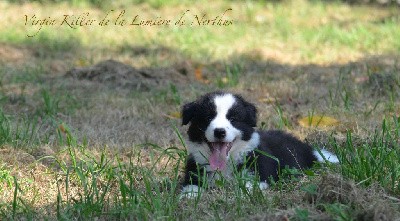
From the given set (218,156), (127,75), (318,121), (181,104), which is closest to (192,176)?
(218,156)

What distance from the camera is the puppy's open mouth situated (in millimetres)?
5629

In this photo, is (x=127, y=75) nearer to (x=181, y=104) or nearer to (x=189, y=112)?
(x=181, y=104)

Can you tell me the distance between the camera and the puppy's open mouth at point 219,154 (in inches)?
222

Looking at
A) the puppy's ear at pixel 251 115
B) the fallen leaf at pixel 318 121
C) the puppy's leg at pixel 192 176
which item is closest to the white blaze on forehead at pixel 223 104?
the puppy's ear at pixel 251 115

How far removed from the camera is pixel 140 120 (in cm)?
780

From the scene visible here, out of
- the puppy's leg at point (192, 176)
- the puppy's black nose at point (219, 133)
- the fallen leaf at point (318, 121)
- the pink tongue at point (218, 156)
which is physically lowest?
the puppy's leg at point (192, 176)

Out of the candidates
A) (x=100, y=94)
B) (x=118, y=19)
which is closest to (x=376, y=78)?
(x=100, y=94)

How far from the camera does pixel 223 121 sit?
5.60m

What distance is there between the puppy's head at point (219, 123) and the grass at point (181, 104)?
27 cm

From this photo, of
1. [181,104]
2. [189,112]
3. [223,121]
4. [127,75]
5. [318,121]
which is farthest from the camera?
[127,75]

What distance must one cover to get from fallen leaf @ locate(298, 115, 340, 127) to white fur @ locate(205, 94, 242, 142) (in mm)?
1610

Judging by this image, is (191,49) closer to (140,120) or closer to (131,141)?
(140,120)

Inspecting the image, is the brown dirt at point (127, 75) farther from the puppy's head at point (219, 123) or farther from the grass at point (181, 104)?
the puppy's head at point (219, 123)

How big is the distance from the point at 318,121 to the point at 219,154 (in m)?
1.78
